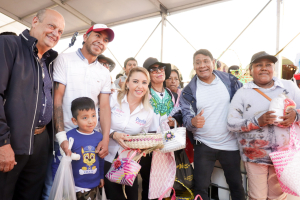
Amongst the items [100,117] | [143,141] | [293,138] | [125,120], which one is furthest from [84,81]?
[293,138]

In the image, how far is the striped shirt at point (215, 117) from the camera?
87.7 inches

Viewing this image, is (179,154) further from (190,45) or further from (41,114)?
(190,45)

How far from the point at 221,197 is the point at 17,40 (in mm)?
2779

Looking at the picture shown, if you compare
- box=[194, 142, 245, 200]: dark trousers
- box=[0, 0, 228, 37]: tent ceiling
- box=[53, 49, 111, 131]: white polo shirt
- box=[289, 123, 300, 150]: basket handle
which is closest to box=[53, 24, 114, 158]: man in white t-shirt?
box=[53, 49, 111, 131]: white polo shirt

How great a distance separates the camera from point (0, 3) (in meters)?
7.38

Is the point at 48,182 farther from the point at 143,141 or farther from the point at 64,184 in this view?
the point at 143,141

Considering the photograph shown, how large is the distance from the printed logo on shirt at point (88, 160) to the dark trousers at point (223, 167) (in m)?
1.16

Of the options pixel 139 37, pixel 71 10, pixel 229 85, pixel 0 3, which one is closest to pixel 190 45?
pixel 139 37

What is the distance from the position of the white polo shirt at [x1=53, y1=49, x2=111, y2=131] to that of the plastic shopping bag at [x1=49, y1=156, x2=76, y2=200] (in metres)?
0.48

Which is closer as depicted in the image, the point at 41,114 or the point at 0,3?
the point at 41,114

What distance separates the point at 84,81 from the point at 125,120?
598 mm

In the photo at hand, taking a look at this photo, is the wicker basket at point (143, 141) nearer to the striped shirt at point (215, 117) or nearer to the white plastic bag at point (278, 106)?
the striped shirt at point (215, 117)

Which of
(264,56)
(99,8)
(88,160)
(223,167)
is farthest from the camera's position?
(99,8)

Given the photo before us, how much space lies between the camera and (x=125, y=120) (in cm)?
217
